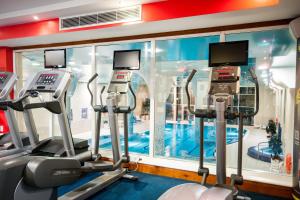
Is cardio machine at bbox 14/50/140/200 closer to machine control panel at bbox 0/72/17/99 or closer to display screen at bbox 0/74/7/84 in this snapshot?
machine control panel at bbox 0/72/17/99

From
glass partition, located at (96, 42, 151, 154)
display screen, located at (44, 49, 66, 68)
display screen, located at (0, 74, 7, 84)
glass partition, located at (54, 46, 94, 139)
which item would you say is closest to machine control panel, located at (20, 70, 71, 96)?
display screen, located at (44, 49, 66, 68)

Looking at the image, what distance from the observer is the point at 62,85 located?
2.92 metres

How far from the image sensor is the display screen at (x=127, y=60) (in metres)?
3.61

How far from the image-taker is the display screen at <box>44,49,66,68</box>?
4043 mm

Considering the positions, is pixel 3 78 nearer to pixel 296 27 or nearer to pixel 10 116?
pixel 10 116

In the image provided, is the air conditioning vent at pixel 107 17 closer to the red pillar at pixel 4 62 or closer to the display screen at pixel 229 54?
the display screen at pixel 229 54

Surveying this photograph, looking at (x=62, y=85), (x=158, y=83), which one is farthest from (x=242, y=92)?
(x=62, y=85)

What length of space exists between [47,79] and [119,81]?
42.7 inches

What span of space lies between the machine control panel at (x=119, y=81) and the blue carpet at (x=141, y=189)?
4.95 feet

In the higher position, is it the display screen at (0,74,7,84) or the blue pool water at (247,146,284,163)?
the display screen at (0,74,7,84)

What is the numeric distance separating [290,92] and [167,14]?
2.19m

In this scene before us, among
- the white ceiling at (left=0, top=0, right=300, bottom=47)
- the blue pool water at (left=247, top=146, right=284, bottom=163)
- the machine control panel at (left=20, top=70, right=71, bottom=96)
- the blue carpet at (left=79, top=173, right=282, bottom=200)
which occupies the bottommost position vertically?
the blue carpet at (left=79, top=173, right=282, bottom=200)

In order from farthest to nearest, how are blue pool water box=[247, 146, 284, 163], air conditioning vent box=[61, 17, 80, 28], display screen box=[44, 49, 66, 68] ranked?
display screen box=[44, 49, 66, 68]
air conditioning vent box=[61, 17, 80, 28]
blue pool water box=[247, 146, 284, 163]

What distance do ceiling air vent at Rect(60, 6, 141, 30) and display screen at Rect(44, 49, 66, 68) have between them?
45 centimetres
